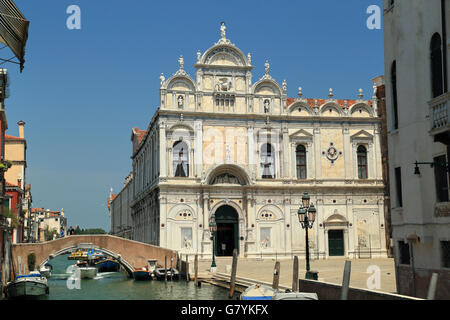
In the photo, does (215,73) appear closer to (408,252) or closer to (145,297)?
(145,297)

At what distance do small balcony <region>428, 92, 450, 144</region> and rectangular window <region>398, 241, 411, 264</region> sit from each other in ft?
13.8

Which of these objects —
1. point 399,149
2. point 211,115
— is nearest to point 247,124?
point 211,115

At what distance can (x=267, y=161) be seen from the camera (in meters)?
45.7

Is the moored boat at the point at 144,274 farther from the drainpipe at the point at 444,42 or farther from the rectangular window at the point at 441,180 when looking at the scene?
the drainpipe at the point at 444,42

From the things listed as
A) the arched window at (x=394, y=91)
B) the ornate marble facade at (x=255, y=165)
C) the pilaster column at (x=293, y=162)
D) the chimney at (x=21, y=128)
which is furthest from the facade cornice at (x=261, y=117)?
the arched window at (x=394, y=91)

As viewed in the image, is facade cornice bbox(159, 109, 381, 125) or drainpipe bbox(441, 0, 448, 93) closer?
drainpipe bbox(441, 0, 448, 93)

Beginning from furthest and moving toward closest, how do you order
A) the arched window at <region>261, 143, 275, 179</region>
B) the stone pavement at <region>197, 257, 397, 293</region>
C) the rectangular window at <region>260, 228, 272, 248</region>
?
the arched window at <region>261, 143, 275, 179</region>, the rectangular window at <region>260, 228, 272, 248</region>, the stone pavement at <region>197, 257, 397, 293</region>

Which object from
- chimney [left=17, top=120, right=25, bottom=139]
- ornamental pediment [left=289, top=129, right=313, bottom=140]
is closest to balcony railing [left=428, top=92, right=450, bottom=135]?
ornamental pediment [left=289, top=129, right=313, bottom=140]

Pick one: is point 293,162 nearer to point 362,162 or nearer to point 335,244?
point 362,162

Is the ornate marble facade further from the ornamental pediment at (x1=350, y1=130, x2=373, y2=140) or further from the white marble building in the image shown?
the white marble building

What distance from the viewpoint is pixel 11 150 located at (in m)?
51.1

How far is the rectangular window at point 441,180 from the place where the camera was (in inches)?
677

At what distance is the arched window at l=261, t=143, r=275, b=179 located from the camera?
4550 centimetres

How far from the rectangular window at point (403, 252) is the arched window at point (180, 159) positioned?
26.1 m
